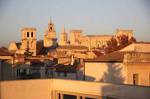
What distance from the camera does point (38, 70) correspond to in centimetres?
2808

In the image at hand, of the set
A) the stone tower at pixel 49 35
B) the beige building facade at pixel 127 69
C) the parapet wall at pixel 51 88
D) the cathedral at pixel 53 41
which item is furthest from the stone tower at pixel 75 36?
the parapet wall at pixel 51 88

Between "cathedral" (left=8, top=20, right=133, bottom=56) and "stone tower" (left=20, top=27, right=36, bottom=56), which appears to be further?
"stone tower" (left=20, top=27, right=36, bottom=56)

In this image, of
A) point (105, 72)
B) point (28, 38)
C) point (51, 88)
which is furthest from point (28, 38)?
point (51, 88)

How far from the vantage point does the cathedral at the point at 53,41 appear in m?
64.0

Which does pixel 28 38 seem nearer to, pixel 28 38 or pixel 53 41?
pixel 28 38

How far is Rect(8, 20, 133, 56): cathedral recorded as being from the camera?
64.0m

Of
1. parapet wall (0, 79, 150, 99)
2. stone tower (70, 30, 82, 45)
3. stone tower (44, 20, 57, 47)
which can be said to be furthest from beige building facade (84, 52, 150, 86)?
stone tower (70, 30, 82, 45)

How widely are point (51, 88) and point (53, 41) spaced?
242 ft

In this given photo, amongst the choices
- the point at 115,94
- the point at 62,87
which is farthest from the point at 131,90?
the point at 62,87

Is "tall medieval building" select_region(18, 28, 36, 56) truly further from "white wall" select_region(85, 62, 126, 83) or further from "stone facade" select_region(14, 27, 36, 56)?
"white wall" select_region(85, 62, 126, 83)

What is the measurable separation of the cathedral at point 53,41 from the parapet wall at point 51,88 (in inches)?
1486

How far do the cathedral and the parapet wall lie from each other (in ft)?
124

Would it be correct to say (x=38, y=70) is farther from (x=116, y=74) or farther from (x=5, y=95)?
(x=5, y=95)

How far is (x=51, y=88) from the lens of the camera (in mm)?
17359
